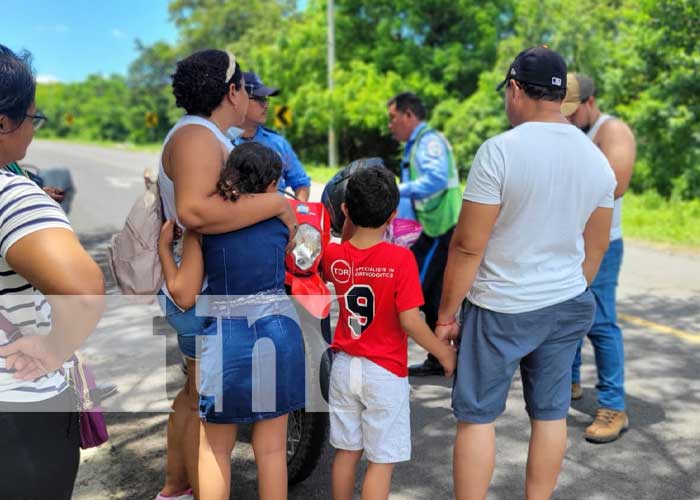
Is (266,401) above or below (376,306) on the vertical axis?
below

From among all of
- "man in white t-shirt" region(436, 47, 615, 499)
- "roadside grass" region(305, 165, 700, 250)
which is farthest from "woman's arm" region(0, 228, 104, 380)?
"roadside grass" region(305, 165, 700, 250)

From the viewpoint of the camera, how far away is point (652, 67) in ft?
47.9

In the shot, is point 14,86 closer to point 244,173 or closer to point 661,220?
point 244,173

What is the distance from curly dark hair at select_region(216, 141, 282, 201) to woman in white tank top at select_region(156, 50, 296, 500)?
0.03m

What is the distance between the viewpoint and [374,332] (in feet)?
8.87

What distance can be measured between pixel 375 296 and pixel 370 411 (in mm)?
451

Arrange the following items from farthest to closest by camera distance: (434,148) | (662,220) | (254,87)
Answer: (662,220)
(434,148)
(254,87)

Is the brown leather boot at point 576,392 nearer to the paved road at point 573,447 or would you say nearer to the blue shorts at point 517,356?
the paved road at point 573,447

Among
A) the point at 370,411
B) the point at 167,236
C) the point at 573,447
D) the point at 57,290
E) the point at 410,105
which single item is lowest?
the point at 573,447

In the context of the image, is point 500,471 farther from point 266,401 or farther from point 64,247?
point 64,247

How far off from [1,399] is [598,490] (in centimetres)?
275

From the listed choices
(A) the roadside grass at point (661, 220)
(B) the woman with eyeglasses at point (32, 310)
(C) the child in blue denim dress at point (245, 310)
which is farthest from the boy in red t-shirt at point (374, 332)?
(A) the roadside grass at point (661, 220)

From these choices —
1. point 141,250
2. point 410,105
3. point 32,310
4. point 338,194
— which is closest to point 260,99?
point 410,105

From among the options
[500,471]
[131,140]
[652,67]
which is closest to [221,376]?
[500,471]
